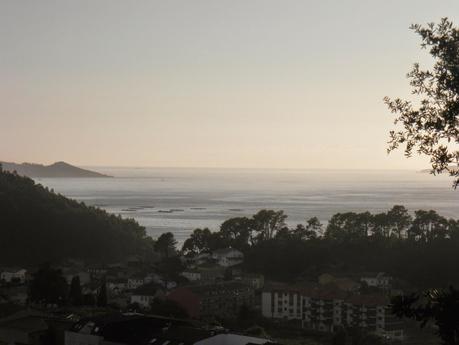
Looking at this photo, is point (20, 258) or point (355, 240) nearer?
point (355, 240)

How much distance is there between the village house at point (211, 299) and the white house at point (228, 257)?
13924 millimetres

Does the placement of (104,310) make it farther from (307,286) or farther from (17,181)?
(17,181)

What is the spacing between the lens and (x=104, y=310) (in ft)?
118

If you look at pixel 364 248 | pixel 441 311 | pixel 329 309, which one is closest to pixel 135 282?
pixel 329 309

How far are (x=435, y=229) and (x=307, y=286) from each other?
18.7 m

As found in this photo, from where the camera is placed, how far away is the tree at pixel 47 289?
40688mm

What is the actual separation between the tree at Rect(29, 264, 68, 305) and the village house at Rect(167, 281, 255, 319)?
6920mm

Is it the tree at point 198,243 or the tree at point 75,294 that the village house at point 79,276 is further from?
the tree at point 75,294

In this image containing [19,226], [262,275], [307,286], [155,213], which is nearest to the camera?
[307,286]

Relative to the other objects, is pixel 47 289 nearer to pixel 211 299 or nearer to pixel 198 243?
pixel 211 299

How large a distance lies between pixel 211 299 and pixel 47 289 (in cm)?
1015

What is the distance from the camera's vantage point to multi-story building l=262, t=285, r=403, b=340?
35.8 metres

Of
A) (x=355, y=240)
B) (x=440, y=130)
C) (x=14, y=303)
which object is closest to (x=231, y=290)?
(x=14, y=303)

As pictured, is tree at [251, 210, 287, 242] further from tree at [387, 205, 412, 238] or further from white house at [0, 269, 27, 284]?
white house at [0, 269, 27, 284]
